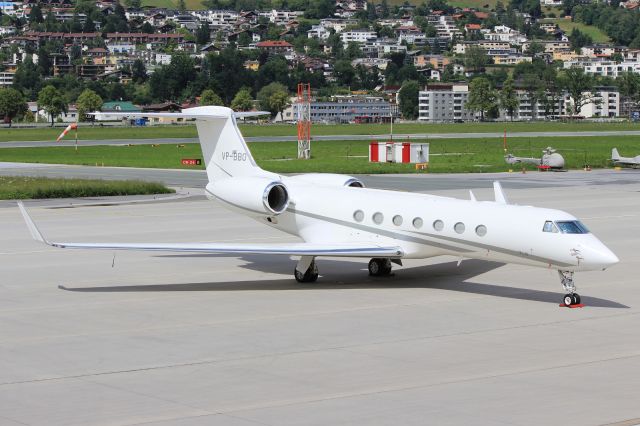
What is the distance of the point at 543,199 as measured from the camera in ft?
171

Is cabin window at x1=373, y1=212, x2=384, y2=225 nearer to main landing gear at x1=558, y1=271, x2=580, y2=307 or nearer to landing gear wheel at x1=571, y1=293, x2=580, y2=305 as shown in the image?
main landing gear at x1=558, y1=271, x2=580, y2=307

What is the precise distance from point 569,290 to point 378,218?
525 cm

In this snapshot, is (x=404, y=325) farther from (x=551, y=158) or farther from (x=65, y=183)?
(x=551, y=158)

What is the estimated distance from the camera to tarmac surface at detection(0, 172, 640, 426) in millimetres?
17484

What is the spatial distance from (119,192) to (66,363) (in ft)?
114

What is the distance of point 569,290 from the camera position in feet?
85.0

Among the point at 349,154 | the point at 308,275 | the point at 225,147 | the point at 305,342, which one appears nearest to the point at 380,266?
the point at 308,275

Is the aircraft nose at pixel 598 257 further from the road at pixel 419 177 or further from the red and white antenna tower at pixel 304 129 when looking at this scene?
the red and white antenna tower at pixel 304 129

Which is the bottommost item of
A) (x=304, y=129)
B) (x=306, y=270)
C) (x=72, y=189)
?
(x=304, y=129)

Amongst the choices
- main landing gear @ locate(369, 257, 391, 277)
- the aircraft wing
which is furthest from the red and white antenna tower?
the aircraft wing

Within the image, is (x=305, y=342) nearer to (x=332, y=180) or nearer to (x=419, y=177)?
(x=332, y=180)

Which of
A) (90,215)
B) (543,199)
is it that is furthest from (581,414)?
(543,199)

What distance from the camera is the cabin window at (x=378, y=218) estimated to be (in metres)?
28.9

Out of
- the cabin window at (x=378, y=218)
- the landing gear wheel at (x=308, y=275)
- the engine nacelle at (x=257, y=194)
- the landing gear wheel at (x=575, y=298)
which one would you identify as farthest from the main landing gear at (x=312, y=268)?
the landing gear wheel at (x=575, y=298)
